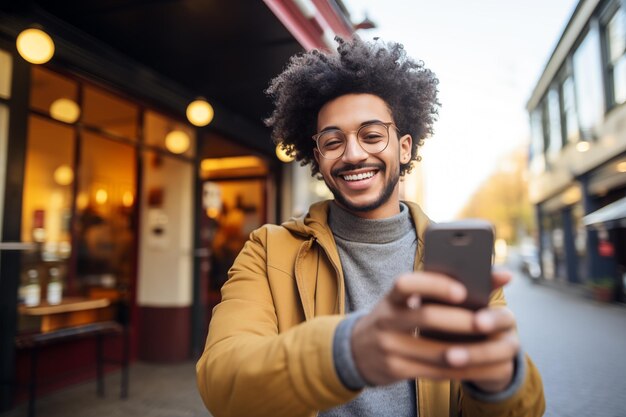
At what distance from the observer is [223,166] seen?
8.22 meters

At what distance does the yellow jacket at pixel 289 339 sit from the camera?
0.88 m

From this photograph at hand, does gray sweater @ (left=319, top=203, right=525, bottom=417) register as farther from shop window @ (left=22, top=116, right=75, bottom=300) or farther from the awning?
the awning

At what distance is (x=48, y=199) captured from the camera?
5781mm

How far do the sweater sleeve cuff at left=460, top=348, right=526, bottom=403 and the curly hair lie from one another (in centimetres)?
111

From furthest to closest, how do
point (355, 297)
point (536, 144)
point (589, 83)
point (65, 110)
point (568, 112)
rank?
point (536, 144) → point (568, 112) → point (589, 83) → point (65, 110) → point (355, 297)

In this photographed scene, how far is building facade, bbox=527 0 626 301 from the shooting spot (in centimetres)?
1112

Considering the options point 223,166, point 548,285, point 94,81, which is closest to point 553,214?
point 548,285

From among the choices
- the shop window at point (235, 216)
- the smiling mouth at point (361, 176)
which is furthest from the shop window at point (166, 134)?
the smiling mouth at point (361, 176)

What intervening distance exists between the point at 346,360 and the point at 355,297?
28.4 inches

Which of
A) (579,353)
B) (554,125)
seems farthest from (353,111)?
(554,125)

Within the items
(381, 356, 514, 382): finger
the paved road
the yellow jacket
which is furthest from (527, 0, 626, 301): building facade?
(381, 356, 514, 382): finger

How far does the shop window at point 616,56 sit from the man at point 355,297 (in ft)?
37.2

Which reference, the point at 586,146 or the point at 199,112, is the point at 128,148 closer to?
the point at 199,112

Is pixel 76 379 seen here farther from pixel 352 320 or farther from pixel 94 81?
pixel 352 320
